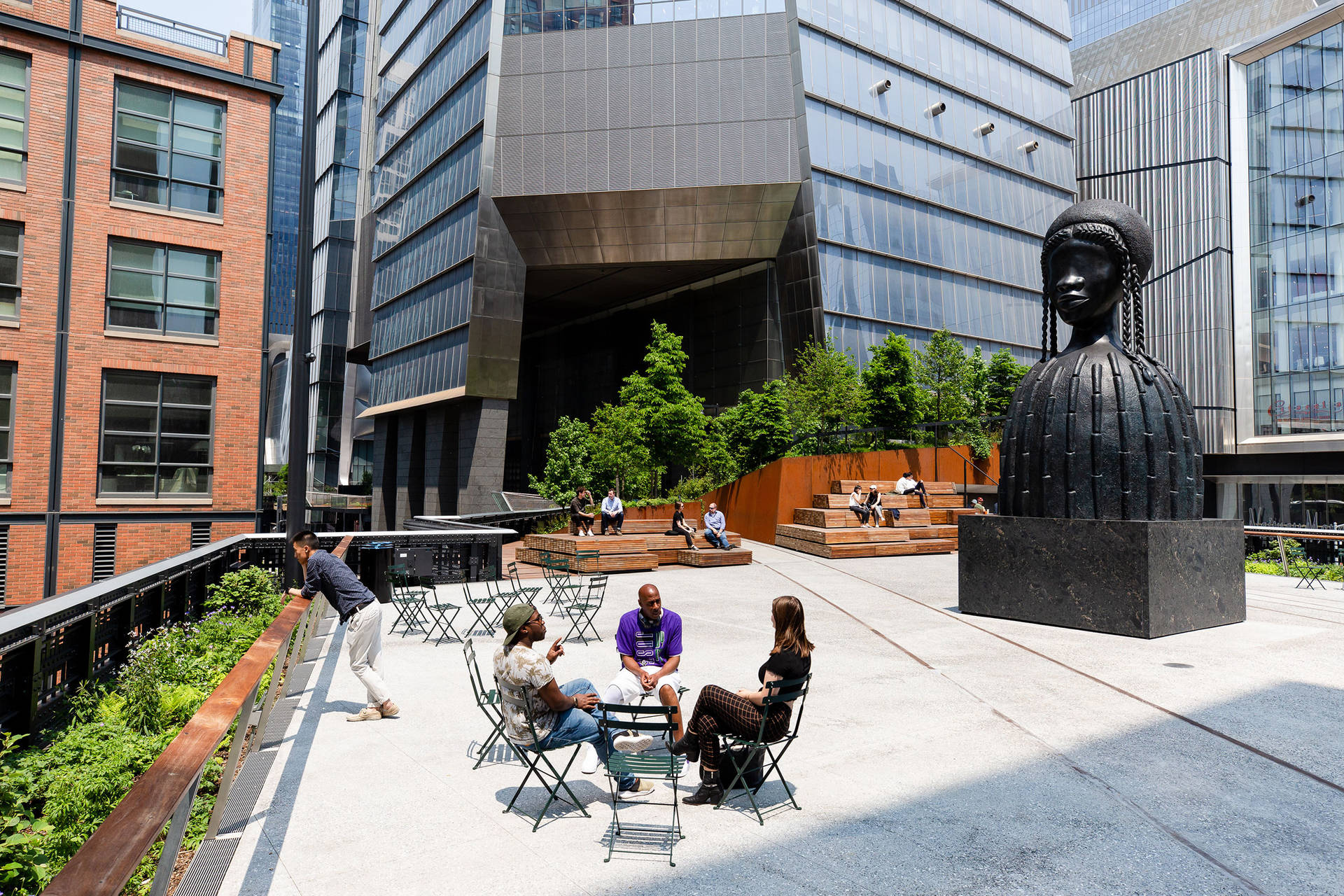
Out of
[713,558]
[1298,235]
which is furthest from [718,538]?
[1298,235]

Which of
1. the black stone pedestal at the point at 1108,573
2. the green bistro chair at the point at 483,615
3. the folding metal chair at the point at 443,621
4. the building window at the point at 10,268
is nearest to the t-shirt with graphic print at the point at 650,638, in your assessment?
the folding metal chair at the point at 443,621

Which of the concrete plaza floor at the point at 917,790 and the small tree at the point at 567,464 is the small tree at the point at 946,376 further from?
the concrete plaza floor at the point at 917,790

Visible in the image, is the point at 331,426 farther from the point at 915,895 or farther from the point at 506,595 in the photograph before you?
the point at 915,895

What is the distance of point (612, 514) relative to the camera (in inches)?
838

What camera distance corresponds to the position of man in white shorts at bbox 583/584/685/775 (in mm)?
6086

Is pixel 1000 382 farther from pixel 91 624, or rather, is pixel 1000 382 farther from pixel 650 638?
pixel 91 624

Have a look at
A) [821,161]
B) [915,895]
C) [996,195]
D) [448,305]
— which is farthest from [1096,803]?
[996,195]

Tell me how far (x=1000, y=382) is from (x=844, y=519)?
17588mm

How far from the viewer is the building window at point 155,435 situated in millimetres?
19391

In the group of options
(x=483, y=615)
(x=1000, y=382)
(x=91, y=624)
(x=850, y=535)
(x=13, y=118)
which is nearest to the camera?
(x=91, y=624)

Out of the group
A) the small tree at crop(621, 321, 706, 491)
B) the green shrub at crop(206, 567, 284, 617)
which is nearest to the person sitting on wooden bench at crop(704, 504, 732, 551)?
the small tree at crop(621, 321, 706, 491)

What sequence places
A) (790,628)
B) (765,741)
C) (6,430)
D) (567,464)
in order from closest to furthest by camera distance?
(765,741), (790,628), (6,430), (567,464)

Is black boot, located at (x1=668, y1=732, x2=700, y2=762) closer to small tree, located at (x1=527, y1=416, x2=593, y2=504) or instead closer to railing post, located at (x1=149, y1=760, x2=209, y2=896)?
railing post, located at (x1=149, y1=760, x2=209, y2=896)

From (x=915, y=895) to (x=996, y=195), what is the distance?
45.7m
